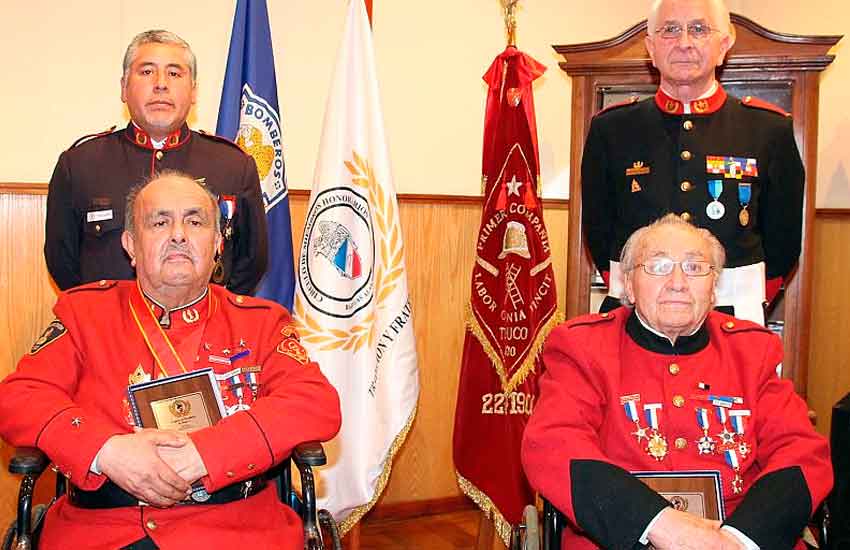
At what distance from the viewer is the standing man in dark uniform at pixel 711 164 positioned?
289 centimetres

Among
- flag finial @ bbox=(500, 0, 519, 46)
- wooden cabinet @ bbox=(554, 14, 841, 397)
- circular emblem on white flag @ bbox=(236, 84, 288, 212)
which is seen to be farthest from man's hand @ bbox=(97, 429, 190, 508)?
flag finial @ bbox=(500, 0, 519, 46)

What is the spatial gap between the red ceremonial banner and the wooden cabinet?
13 cm

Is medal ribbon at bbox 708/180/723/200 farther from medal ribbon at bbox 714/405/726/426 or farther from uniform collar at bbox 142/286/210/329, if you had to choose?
uniform collar at bbox 142/286/210/329

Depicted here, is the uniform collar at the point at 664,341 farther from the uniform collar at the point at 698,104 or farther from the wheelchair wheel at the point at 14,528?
the wheelchair wheel at the point at 14,528

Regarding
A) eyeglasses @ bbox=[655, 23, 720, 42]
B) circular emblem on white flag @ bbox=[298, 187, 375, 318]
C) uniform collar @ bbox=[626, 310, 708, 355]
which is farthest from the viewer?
circular emblem on white flag @ bbox=[298, 187, 375, 318]

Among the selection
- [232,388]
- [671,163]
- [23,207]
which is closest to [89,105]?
[23,207]

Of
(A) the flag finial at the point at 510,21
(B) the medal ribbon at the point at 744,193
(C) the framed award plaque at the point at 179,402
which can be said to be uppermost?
(A) the flag finial at the point at 510,21

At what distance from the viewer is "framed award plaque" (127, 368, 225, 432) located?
220 centimetres

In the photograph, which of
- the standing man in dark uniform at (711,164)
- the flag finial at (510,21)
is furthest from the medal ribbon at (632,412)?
the flag finial at (510,21)

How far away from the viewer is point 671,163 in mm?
2998

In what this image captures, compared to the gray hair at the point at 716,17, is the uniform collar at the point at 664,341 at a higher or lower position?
lower

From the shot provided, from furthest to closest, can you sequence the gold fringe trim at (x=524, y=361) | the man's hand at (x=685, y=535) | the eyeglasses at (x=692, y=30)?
1. the gold fringe trim at (x=524, y=361)
2. the eyeglasses at (x=692, y=30)
3. the man's hand at (x=685, y=535)

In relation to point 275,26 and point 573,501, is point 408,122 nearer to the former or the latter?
point 275,26

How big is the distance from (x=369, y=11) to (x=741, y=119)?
1479 mm
